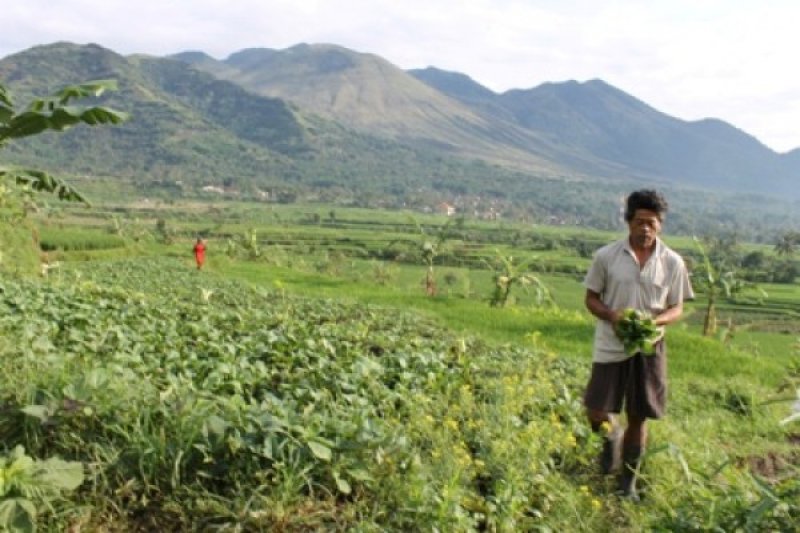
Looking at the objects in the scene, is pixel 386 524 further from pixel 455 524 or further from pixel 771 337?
pixel 771 337

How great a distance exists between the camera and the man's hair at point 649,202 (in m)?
5.55

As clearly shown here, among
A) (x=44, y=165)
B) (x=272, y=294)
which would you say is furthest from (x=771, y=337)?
(x=44, y=165)

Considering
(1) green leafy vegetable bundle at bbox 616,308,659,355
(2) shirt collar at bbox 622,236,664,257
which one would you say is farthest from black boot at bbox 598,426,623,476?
(2) shirt collar at bbox 622,236,664,257

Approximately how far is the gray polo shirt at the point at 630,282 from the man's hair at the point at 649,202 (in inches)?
9.8

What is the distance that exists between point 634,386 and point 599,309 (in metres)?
0.64

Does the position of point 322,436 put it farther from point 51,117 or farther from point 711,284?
point 711,284

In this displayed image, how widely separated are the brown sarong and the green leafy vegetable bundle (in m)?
0.25

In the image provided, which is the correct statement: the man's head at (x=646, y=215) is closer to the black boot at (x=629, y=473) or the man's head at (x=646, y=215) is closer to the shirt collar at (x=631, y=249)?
the shirt collar at (x=631, y=249)

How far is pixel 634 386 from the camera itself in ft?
18.6

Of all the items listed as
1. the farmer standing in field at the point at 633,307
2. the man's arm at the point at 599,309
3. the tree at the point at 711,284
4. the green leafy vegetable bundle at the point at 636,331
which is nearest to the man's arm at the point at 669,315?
the farmer standing in field at the point at 633,307

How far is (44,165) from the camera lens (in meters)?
172

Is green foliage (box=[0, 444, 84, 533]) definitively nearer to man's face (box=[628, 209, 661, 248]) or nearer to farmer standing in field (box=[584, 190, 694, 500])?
farmer standing in field (box=[584, 190, 694, 500])

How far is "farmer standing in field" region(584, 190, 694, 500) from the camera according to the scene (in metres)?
5.59

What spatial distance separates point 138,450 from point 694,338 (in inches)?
478
